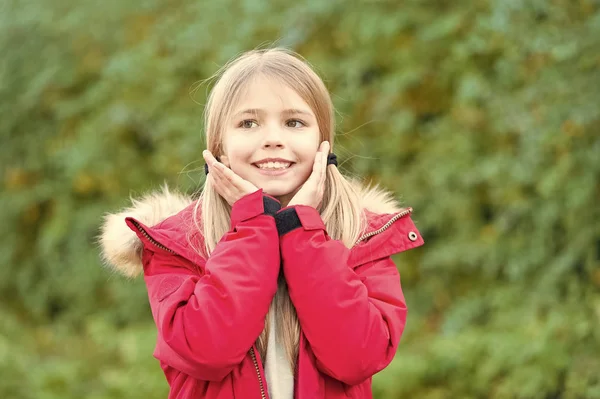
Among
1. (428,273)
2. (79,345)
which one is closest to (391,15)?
(428,273)

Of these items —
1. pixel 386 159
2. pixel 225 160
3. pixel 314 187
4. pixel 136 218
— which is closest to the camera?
pixel 314 187

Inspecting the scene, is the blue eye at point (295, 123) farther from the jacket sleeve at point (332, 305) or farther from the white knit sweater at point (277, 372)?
the white knit sweater at point (277, 372)

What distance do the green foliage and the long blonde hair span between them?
124cm

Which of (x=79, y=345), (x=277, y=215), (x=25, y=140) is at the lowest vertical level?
(x=79, y=345)

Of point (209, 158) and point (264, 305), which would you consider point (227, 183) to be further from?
point (264, 305)

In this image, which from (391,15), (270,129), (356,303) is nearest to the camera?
(356,303)

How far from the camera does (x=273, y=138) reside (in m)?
2.73

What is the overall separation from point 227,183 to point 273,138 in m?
0.20

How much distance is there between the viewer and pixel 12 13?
818 centimetres

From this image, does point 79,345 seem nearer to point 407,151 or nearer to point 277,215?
point 407,151

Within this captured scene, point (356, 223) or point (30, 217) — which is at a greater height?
point (356, 223)

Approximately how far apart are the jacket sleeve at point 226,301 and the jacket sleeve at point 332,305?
0.22ft

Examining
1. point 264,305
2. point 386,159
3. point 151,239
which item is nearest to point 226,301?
point 264,305

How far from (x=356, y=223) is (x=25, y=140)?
5.82 m
